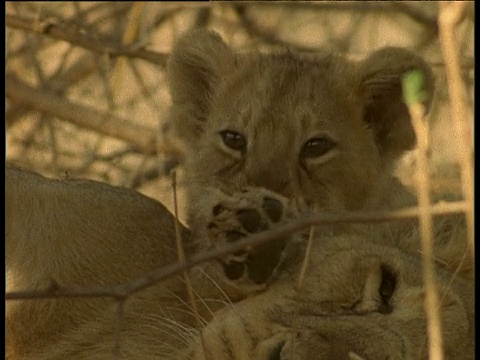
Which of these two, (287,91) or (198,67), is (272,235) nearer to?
(287,91)

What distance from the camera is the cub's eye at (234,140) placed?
4.08 meters

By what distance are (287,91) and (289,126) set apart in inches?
6.9

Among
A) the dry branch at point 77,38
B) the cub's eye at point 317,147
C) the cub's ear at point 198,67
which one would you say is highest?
the dry branch at point 77,38

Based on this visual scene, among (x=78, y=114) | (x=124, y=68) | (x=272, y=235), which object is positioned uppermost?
(x=124, y=68)

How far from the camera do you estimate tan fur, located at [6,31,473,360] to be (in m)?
2.92

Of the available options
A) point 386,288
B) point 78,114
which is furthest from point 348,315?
point 78,114

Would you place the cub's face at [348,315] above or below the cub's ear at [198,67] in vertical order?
below

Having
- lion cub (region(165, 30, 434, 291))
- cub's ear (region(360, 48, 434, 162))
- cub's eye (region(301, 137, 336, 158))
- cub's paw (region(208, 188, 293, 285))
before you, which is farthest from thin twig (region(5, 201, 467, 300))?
cub's ear (region(360, 48, 434, 162))

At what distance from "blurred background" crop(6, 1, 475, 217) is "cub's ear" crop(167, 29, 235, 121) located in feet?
1.24

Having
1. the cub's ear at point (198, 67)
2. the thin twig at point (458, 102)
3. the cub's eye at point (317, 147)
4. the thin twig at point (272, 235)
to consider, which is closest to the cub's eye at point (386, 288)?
the thin twig at point (272, 235)

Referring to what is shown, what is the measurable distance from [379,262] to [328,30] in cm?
373

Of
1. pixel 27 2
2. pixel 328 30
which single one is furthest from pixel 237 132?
pixel 328 30

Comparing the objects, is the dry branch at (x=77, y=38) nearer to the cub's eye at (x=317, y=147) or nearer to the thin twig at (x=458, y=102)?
the cub's eye at (x=317, y=147)

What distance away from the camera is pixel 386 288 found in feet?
10.2
